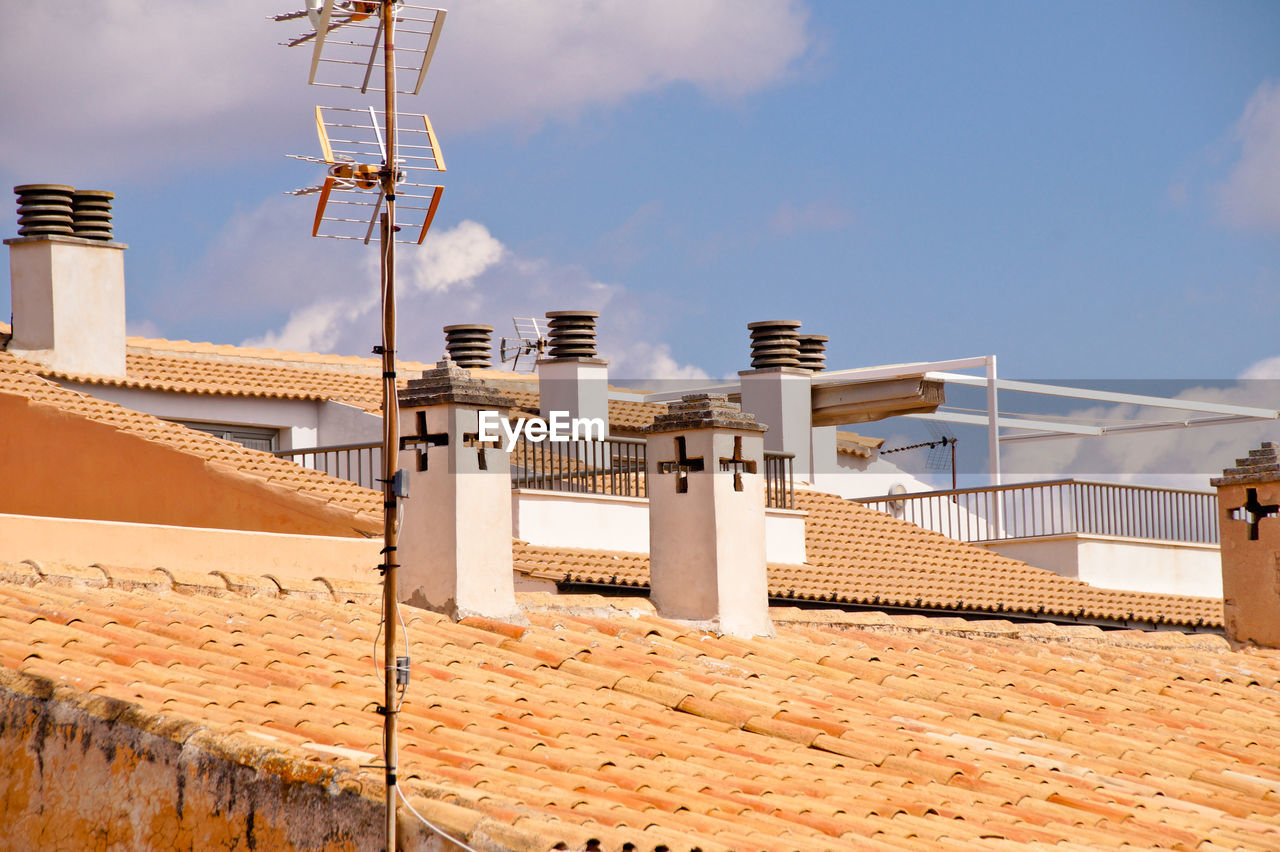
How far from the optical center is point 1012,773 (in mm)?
8156

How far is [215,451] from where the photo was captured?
17609mm

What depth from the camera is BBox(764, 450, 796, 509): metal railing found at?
2164 cm

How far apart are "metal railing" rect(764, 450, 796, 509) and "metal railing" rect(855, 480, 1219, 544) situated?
3.13 meters

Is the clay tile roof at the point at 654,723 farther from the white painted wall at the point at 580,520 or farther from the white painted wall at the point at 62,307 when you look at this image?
the white painted wall at the point at 62,307

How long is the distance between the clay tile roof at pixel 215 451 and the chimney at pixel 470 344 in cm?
998

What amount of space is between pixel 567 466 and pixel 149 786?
15.9 meters

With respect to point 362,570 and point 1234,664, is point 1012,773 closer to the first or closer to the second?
point 362,570

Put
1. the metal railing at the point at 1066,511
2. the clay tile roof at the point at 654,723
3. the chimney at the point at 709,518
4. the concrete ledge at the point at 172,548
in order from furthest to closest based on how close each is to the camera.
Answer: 1. the metal railing at the point at 1066,511
2. the chimney at the point at 709,518
3. the concrete ledge at the point at 172,548
4. the clay tile roof at the point at 654,723

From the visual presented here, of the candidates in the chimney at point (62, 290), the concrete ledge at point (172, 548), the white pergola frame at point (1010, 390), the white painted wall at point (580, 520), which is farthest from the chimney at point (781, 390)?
the concrete ledge at point (172, 548)

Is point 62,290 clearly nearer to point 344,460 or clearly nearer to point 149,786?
point 344,460

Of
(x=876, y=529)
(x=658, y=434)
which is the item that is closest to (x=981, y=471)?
(x=876, y=529)

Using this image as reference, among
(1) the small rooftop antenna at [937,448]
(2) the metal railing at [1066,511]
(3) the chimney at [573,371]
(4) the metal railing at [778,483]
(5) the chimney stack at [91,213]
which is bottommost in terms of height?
(2) the metal railing at [1066,511]

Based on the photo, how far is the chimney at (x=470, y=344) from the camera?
92.9 feet

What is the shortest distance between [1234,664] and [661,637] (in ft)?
20.3
